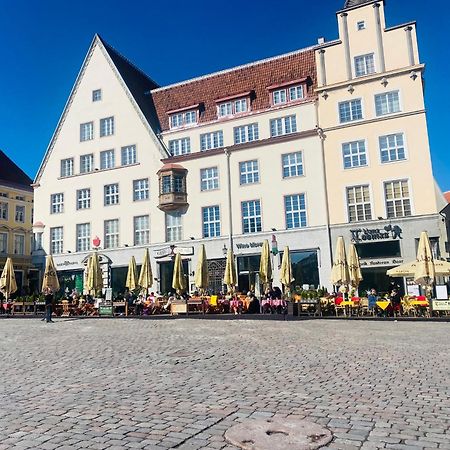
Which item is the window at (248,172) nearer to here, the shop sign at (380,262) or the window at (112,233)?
the shop sign at (380,262)

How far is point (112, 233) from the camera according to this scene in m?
41.5

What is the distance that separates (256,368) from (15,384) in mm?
4498

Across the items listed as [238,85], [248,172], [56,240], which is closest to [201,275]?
[248,172]

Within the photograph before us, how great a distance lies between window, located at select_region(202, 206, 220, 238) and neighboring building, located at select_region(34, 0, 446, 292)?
0.40 feet

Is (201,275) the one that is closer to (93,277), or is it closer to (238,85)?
(93,277)

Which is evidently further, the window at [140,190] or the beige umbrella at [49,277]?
the window at [140,190]

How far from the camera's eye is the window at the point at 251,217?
36688 millimetres

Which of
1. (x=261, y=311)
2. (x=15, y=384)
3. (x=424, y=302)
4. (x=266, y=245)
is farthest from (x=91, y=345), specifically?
(x=266, y=245)

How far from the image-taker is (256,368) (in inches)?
371

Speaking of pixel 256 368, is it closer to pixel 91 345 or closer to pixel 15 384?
pixel 15 384

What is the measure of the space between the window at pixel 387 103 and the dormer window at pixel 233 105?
10.6m

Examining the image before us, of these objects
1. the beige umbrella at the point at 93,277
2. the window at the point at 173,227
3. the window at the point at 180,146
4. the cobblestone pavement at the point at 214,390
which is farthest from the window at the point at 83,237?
the cobblestone pavement at the point at 214,390

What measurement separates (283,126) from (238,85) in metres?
6.62

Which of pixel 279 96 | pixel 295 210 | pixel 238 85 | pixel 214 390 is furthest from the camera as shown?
pixel 238 85
